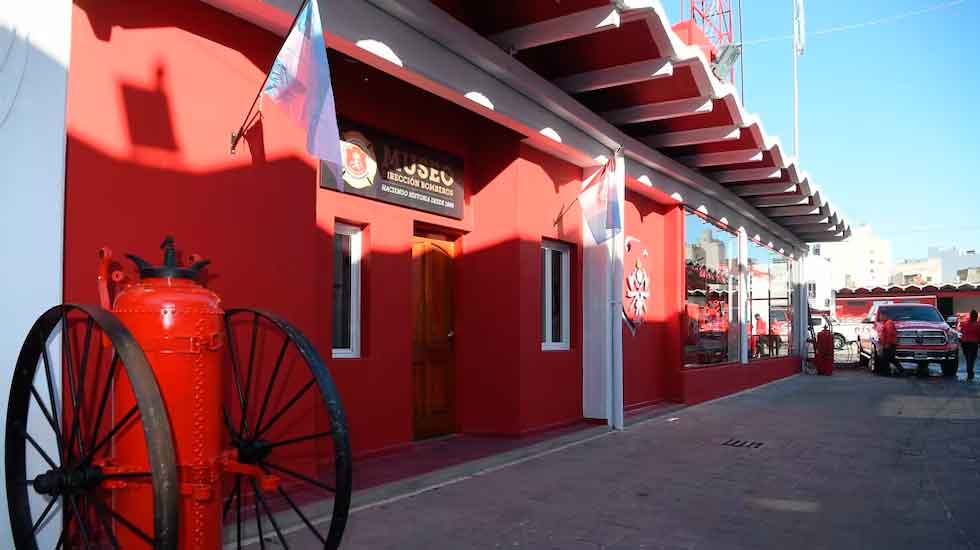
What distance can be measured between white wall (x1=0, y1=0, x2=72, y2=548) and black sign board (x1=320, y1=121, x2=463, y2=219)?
272 centimetres

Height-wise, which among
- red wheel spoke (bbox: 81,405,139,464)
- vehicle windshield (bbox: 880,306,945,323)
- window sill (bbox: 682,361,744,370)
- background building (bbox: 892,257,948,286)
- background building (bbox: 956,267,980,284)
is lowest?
window sill (bbox: 682,361,744,370)

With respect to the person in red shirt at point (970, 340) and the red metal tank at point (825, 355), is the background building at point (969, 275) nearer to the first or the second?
the person in red shirt at point (970, 340)

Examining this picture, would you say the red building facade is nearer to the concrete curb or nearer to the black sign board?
the black sign board

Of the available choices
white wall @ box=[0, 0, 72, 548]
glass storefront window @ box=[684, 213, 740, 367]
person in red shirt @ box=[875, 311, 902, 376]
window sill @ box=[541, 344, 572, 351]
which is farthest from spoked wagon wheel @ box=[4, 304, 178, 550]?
person in red shirt @ box=[875, 311, 902, 376]

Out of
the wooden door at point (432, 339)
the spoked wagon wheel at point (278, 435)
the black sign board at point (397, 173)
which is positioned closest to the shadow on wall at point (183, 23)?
the black sign board at point (397, 173)

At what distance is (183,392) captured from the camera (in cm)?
324

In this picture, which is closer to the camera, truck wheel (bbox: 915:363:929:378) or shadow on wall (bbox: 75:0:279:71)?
shadow on wall (bbox: 75:0:279:71)

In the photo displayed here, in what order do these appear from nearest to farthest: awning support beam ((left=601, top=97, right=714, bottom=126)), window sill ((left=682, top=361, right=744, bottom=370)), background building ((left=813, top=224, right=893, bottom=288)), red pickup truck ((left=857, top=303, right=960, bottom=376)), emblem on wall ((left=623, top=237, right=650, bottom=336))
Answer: awning support beam ((left=601, top=97, right=714, bottom=126))
emblem on wall ((left=623, top=237, right=650, bottom=336))
window sill ((left=682, top=361, right=744, bottom=370))
red pickup truck ((left=857, top=303, right=960, bottom=376))
background building ((left=813, top=224, right=893, bottom=288))

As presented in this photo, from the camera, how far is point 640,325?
444 inches

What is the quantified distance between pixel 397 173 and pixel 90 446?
15.7ft

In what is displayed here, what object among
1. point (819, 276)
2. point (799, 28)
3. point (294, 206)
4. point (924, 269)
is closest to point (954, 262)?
point (924, 269)

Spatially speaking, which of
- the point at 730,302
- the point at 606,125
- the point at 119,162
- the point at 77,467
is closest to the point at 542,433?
the point at 606,125

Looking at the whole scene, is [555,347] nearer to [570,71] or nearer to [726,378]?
[570,71]

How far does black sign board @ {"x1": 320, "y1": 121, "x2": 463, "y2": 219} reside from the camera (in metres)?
7.02
